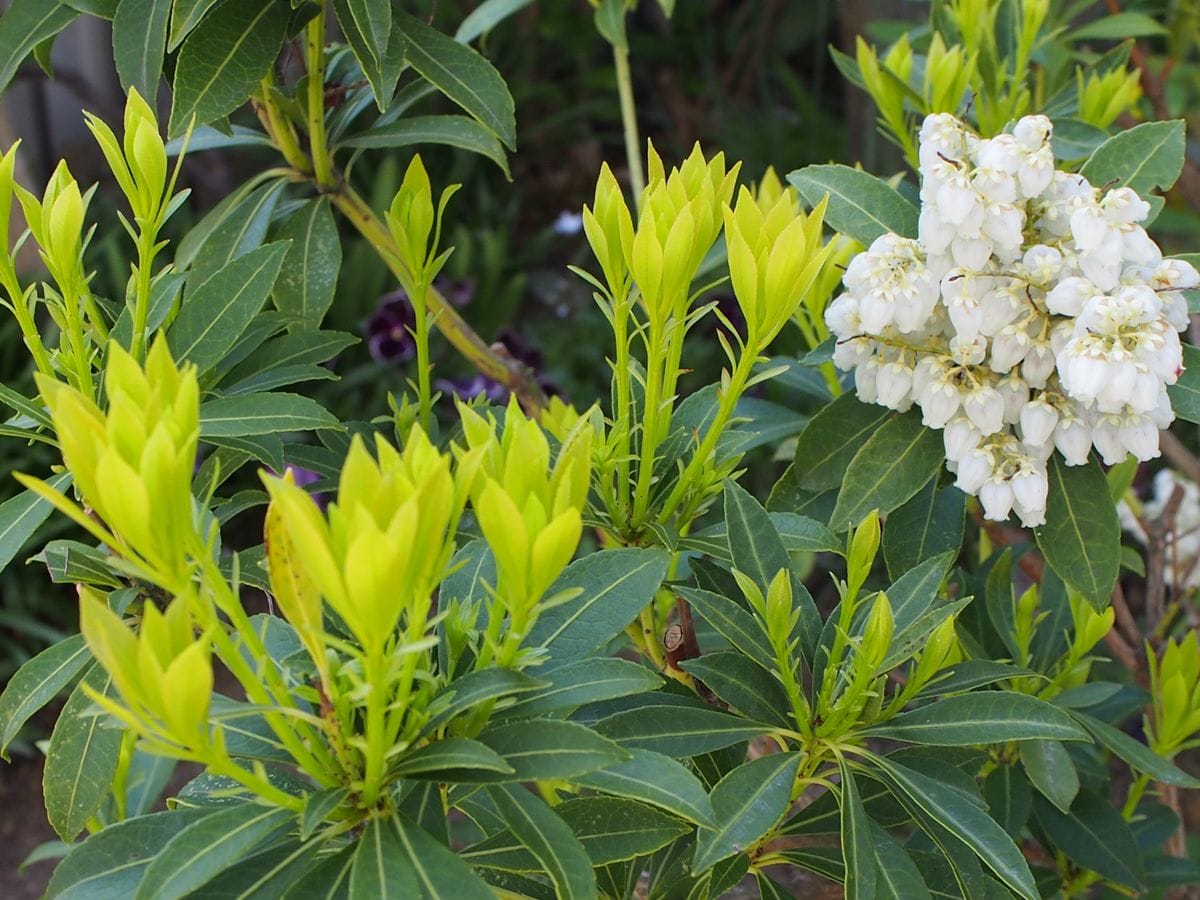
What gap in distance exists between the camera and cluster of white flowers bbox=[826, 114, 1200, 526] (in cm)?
89

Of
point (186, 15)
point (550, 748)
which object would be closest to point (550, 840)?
point (550, 748)

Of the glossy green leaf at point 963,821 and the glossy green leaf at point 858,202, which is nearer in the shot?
the glossy green leaf at point 963,821

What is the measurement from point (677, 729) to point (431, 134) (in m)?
0.67

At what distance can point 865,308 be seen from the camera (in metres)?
0.92

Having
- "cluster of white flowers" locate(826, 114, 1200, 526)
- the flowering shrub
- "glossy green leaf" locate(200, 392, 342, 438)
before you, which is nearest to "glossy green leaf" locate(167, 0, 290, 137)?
the flowering shrub

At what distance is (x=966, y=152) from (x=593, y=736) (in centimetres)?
57

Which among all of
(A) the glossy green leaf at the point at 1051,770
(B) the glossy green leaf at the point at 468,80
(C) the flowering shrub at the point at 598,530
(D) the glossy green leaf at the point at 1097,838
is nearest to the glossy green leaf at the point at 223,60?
(C) the flowering shrub at the point at 598,530

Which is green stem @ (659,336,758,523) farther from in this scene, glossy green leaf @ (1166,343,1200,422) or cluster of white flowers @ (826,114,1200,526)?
glossy green leaf @ (1166,343,1200,422)

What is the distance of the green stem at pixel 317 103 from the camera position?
1159 mm

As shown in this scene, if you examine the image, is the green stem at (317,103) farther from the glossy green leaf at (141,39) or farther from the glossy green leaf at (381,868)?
the glossy green leaf at (381,868)

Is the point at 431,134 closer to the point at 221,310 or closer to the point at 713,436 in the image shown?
the point at 221,310

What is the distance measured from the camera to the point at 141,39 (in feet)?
3.49

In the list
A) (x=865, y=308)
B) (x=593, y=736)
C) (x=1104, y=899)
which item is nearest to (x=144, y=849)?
(x=593, y=736)

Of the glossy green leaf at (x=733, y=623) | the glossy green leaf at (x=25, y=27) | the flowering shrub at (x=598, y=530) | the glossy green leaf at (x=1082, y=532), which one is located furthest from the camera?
the glossy green leaf at (x=25, y=27)
